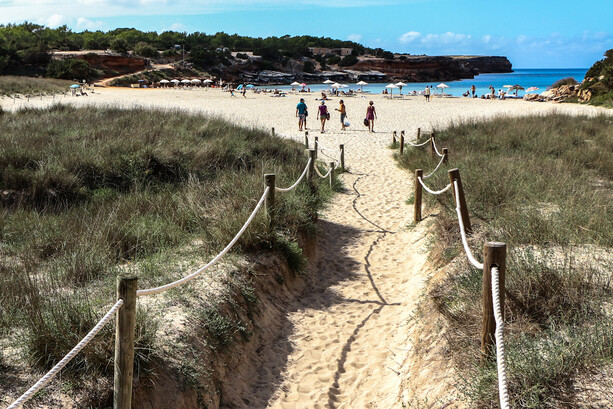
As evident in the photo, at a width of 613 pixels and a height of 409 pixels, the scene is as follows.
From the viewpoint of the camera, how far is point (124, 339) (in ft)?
9.73

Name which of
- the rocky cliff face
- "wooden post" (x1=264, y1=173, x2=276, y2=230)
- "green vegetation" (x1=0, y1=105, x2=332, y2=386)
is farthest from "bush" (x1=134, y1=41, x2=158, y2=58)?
"wooden post" (x1=264, y1=173, x2=276, y2=230)

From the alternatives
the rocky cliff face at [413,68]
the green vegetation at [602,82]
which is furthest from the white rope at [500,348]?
the rocky cliff face at [413,68]

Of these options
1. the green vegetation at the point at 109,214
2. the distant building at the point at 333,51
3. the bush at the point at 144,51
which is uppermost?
the distant building at the point at 333,51

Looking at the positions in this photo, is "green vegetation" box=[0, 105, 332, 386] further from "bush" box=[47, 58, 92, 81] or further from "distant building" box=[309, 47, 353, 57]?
"distant building" box=[309, 47, 353, 57]

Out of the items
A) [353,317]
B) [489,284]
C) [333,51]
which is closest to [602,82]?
[353,317]

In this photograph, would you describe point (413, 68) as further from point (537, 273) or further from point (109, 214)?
point (537, 273)

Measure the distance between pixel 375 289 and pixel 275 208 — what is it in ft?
5.75

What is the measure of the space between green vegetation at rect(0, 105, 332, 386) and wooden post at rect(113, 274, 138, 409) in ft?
1.62

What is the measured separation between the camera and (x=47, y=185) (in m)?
8.97

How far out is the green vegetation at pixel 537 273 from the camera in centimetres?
317

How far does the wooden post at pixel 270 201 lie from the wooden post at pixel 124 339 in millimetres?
3725

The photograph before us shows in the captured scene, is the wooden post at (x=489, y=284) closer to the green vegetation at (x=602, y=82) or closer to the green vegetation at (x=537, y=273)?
the green vegetation at (x=537, y=273)

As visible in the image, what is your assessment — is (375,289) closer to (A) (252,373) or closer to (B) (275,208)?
(B) (275,208)

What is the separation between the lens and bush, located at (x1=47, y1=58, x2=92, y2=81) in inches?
2420
